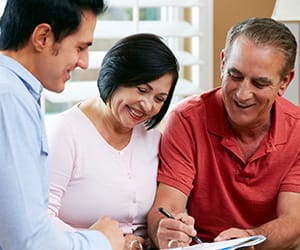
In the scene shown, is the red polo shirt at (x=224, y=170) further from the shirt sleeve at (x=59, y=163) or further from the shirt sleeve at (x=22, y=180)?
the shirt sleeve at (x=22, y=180)

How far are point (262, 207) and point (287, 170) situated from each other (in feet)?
0.40

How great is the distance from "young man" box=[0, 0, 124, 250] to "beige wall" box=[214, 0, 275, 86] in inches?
56.5

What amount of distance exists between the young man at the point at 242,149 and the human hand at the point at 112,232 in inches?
17.2

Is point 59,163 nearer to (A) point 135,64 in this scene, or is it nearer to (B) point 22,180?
(A) point 135,64

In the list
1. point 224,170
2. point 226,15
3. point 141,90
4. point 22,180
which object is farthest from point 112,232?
point 226,15

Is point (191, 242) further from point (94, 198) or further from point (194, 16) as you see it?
point (194, 16)

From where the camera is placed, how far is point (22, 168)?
110cm

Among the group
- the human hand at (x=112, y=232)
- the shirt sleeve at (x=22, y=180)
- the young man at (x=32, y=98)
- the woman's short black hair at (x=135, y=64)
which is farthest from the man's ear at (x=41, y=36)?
the woman's short black hair at (x=135, y=64)

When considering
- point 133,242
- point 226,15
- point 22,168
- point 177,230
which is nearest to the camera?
point 22,168

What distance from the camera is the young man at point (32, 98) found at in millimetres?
1096

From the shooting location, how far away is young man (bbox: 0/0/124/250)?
1096 mm

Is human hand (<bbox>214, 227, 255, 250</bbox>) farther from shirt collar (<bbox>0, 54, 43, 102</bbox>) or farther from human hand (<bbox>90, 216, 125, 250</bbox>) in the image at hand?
shirt collar (<bbox>0, 54, 43, 102</bbox>)

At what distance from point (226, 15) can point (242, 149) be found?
0.87m

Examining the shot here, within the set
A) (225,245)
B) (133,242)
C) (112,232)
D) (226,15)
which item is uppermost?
(226,15)
